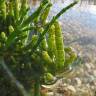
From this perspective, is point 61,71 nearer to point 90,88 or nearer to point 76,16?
point 90,88

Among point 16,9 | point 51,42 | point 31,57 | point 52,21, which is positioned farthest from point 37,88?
point 16,9

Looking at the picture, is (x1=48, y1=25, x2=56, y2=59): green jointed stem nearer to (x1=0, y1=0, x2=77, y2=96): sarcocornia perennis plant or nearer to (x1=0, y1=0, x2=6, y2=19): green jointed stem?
(x1=0, y1=0, x2=77, y2=96): sarcocornia perennis plant

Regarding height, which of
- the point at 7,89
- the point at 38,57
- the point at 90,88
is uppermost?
the point at 38,57

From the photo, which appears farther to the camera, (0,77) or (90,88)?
(90,88)

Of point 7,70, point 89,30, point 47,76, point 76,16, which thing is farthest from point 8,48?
point 76,16

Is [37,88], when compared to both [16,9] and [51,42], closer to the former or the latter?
[51,42]

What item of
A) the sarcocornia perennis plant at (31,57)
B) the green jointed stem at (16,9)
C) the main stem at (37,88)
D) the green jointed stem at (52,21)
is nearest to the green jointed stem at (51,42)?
the sarcocornia perennis plant at (31,57)

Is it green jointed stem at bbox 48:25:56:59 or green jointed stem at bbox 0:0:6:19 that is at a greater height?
green jointed stem at bbox 0:0:6:19

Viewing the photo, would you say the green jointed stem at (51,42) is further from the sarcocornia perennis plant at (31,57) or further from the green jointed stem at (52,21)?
the green jointed stem at (52,21)

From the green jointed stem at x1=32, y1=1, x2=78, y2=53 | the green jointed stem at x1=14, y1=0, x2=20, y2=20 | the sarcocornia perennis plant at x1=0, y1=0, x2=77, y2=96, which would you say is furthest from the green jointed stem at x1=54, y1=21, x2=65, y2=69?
the green jointed stem at x1=14, y1=0, x2=20, y2=20

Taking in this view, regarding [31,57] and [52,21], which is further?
[31,57]

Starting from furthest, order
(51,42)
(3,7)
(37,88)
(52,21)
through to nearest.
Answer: (3,7) → (51,42) → (37,88) → (52,21)
